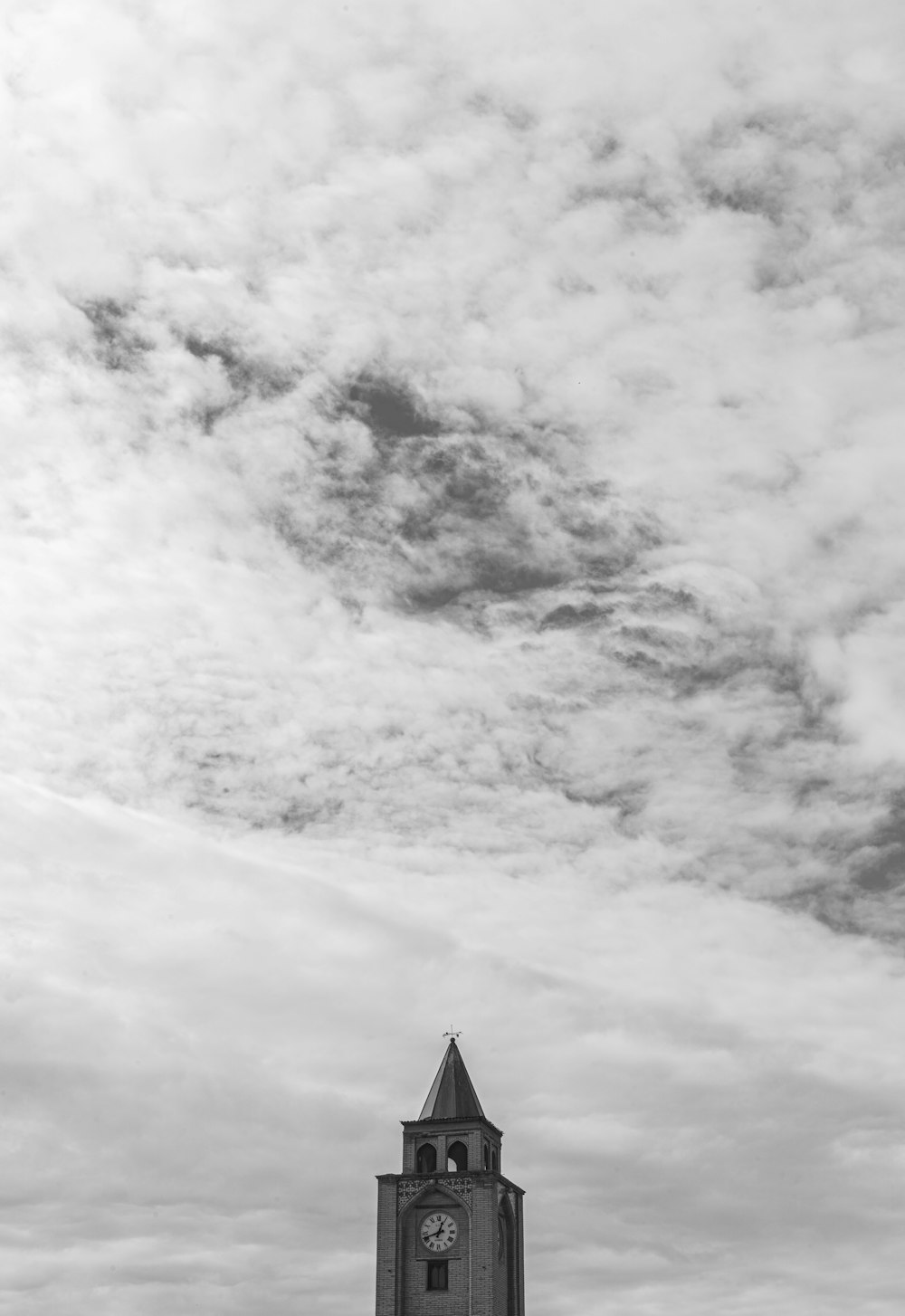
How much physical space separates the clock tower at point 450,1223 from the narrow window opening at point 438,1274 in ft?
0.17

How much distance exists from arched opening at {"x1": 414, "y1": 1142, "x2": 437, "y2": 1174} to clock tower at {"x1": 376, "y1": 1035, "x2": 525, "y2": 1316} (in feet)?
0.18

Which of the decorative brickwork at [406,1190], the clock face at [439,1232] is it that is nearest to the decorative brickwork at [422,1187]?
the decorative brickwork at [406,1190]

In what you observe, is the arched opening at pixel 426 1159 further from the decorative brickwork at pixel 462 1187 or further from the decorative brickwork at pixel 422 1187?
the decorative brickwork at pixel 462 1187

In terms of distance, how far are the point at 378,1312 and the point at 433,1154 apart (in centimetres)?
920

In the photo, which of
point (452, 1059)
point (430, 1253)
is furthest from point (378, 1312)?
point (452, 1059)

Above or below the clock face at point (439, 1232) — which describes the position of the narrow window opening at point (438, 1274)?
below

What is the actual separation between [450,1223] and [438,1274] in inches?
111

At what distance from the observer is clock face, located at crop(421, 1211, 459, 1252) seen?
261 feet

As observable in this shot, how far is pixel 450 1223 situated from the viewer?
79.9m

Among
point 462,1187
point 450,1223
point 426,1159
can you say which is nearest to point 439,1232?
point 450,1223

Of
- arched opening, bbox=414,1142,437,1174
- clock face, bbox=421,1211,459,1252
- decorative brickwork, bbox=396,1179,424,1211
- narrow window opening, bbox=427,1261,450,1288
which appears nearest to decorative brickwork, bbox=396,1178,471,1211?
decorative brickwork, bbox=396,1179,424,1211

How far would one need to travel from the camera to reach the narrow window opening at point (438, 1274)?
258 feet

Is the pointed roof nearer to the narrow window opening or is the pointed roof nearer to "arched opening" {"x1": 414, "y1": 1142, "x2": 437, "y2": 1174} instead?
"arched opening" {"x1": 414, "y1": 1142, "x2": 437, "y2": 1174}

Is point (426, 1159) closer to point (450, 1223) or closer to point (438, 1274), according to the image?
point (450, 1223)
